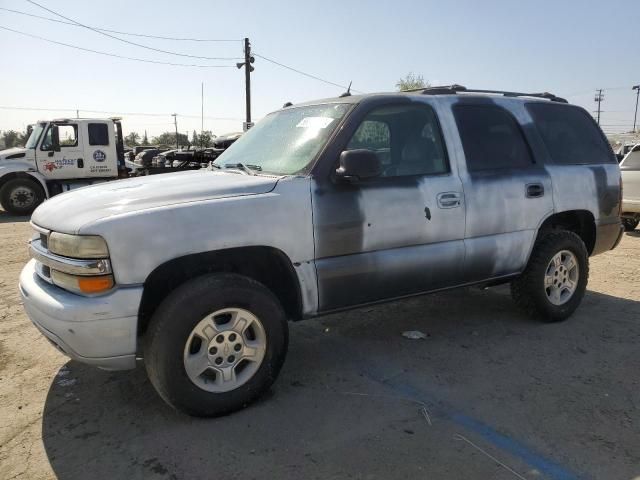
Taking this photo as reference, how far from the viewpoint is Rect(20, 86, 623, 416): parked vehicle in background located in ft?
9.07

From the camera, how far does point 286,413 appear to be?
3.12 metres

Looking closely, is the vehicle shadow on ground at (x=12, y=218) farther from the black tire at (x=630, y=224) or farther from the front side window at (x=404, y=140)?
the black tire at (x=630, y=224)

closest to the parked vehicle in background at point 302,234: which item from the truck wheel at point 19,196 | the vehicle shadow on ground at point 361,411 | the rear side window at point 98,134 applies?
the vehicle shadow on ground at point 361,411

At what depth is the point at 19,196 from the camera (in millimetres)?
12969

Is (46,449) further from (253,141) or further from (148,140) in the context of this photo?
(148,140)

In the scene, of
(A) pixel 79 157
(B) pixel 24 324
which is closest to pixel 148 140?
(A) pixel 79 157

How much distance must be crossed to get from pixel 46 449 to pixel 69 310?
77 cm

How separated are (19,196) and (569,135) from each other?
1267 centimetres

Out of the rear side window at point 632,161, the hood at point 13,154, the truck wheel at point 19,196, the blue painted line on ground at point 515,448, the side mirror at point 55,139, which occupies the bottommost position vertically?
the blue painted line on ground at point 515,448

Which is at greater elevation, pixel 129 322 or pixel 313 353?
pixel 129 322

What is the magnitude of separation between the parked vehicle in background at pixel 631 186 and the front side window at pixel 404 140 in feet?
21.6

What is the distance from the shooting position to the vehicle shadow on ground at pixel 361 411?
2633mm

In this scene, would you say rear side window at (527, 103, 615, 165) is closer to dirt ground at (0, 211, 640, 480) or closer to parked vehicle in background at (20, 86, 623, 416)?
parked vehicle in background at (20, 86, 623, 416)

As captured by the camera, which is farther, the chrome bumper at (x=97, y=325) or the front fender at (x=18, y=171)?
Result: the front fender at (x=18, y=171)
